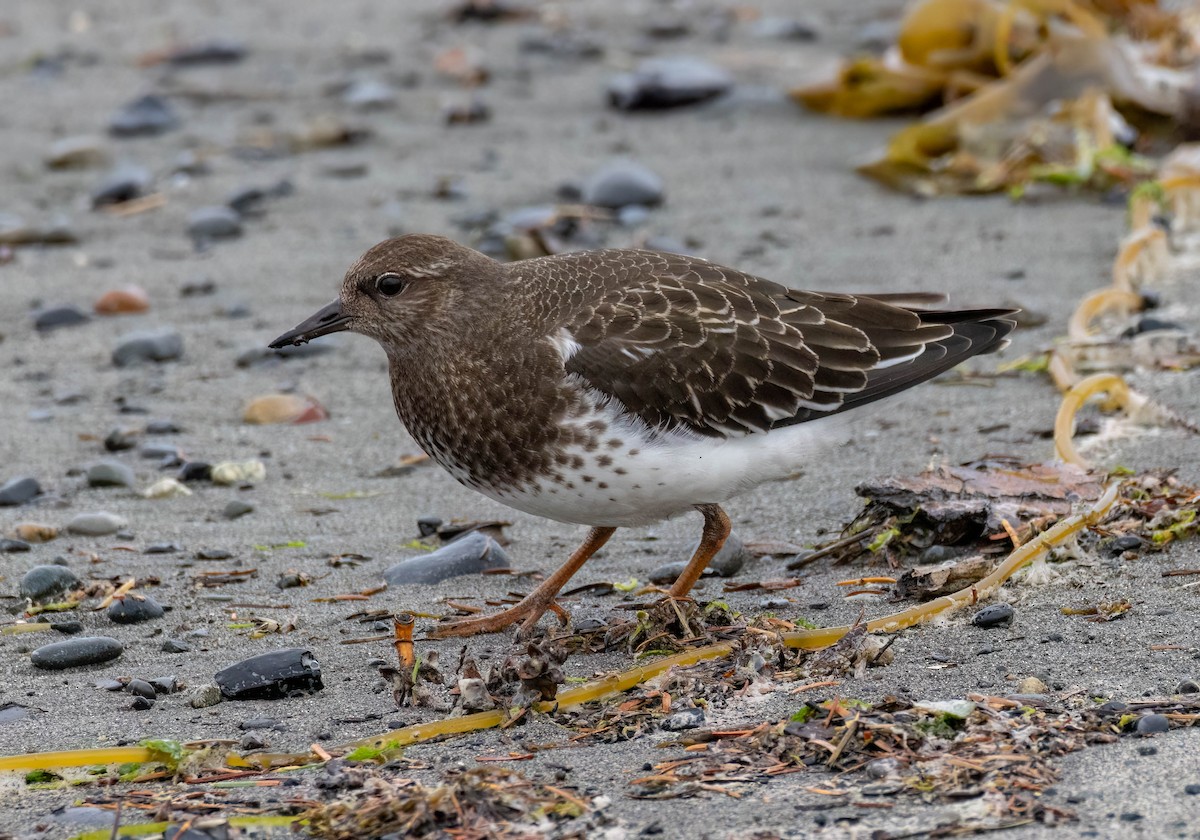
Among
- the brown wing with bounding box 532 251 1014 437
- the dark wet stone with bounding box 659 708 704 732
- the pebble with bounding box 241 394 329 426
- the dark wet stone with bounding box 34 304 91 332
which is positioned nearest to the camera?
the dark wet stone with bounding box 659 708 704 732

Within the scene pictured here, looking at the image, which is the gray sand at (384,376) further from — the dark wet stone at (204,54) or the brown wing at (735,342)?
the brown wing at (735,342)

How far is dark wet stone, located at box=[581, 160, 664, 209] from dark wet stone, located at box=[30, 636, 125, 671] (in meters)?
4.91

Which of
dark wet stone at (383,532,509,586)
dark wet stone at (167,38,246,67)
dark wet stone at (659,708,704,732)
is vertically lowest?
dark wet stone at (383,532,509,586)

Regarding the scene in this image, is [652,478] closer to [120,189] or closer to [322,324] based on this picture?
[322,324]

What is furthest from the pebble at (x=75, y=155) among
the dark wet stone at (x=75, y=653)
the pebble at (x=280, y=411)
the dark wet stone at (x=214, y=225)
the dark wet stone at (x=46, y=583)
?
the dark wet stone at (x=75, y=653)

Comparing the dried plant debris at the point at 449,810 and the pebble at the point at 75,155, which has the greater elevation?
the pebble at the point at 75,155

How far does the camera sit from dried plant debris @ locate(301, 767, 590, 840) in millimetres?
3496

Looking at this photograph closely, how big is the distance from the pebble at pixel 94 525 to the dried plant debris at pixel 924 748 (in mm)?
2702

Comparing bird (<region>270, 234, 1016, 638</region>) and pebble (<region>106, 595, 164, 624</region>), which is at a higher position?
bird (<region>270, 234, 1016, 638</region>)

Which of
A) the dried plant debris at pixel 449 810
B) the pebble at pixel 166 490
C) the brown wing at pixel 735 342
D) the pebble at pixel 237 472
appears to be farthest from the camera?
the pebble at pixel 237 472

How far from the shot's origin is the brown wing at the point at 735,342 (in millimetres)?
4922

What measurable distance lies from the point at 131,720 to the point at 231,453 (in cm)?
240

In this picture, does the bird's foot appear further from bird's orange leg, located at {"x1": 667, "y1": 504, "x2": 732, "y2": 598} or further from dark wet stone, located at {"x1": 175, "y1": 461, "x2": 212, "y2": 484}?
dark wet stone, located at {"x1": 175, "y1": 461, "x2": 212, "y2": 484}

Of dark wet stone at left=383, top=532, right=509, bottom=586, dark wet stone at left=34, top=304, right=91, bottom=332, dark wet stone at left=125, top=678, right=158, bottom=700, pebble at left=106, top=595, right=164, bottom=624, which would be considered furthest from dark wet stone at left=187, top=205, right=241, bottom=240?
dark wet stone at left=125, top=678, right=158, bottom=700
